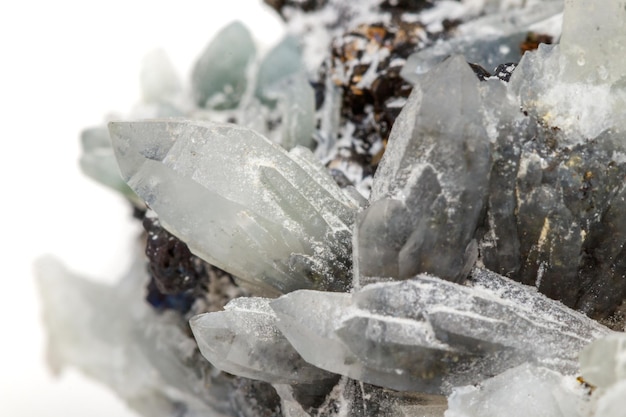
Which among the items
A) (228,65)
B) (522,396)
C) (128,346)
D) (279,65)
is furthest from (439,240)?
(128,346)

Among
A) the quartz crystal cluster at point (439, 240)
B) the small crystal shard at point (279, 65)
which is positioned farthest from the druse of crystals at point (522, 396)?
the small crystal shard at point (279, 65)

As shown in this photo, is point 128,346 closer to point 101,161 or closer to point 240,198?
point 101,161

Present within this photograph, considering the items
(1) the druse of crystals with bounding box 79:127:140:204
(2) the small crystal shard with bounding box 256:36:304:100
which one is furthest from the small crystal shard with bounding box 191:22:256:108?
(1) the druse of crystals with bounding box 79:127:140:204

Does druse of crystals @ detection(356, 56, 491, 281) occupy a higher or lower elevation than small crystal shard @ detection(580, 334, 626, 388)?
higher

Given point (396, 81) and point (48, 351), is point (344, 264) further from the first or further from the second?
point (48, 351)

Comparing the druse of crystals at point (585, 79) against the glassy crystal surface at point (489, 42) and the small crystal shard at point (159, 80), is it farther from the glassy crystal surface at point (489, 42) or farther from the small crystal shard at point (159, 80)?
the small crystal shard at point (159, 80)

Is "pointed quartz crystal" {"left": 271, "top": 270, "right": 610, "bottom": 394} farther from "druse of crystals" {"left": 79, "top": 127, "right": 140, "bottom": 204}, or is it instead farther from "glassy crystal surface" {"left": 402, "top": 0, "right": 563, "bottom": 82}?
"druse of crystals" {"left": 79, "top": 127, "right": 140, "bottom": 204}
